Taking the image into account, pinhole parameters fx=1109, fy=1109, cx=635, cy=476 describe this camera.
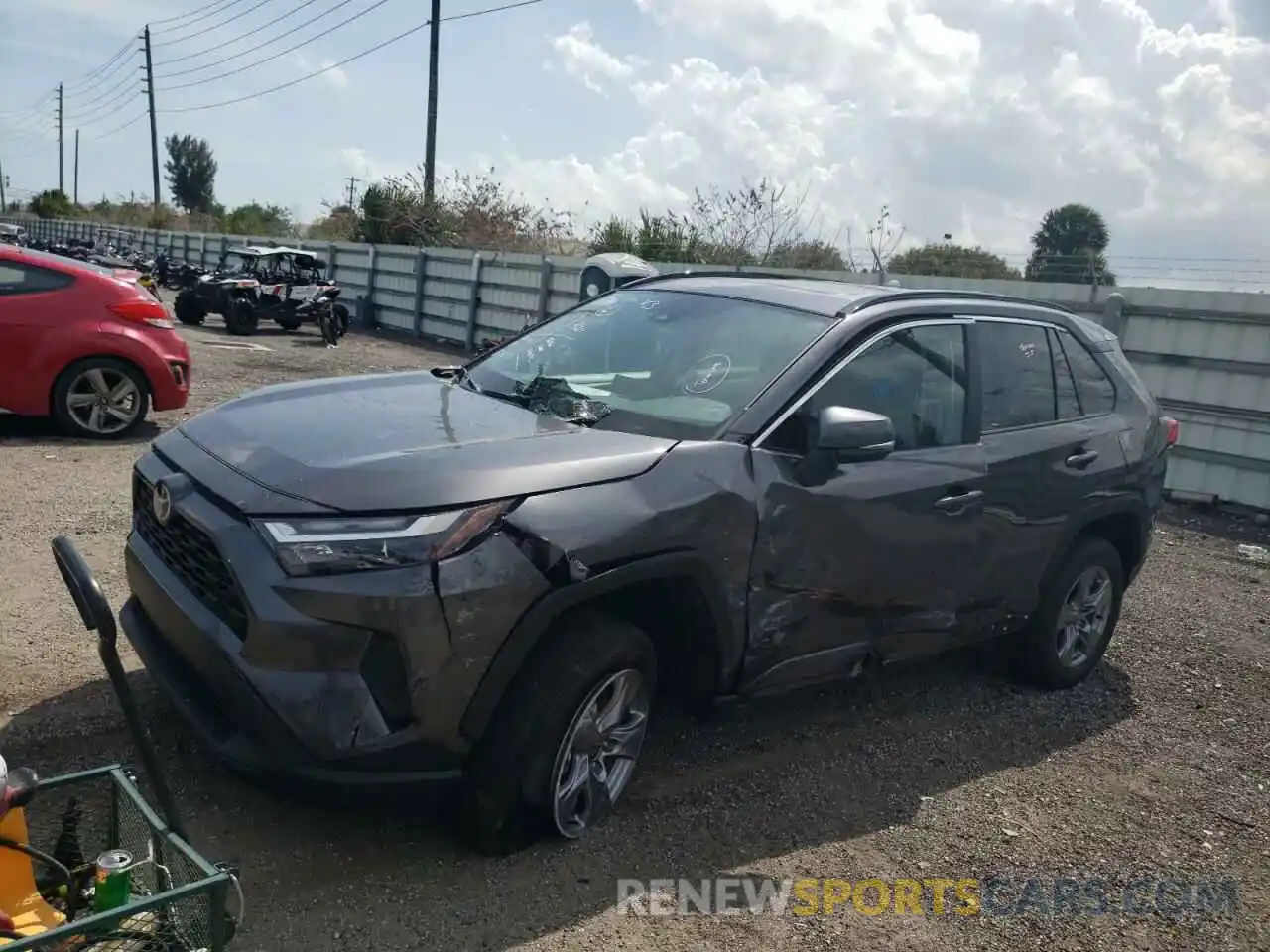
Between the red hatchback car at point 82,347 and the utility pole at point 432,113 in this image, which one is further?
the utility pole at point 432,113

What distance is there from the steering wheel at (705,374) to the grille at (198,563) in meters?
1.68

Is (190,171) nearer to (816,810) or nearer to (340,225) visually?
(340,225)

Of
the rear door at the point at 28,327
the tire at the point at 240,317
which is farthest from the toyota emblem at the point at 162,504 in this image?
the tire at the point at 240,317

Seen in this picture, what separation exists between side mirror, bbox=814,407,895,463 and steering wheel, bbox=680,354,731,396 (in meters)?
0.41

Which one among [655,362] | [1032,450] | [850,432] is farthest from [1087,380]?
[655,362]

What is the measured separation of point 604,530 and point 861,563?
1.19 m

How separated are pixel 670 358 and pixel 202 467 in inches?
66.9

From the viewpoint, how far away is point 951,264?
16.8m

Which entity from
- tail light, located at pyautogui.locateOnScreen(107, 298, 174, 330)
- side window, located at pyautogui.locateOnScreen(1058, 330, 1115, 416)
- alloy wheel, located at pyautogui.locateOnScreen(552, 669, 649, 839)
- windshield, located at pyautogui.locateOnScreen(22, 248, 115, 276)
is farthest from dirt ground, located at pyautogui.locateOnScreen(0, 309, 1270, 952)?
windshield, located at pyautogui.locateOnScreen(22, 248, 115, 276)

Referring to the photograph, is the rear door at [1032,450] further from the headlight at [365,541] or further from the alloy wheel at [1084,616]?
the headlight at [365,541]

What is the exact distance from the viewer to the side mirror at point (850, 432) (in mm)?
3637

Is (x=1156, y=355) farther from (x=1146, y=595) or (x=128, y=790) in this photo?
(x=128, y=790)

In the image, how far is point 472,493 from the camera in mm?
3023

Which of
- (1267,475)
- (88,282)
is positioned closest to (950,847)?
(1267,475)
